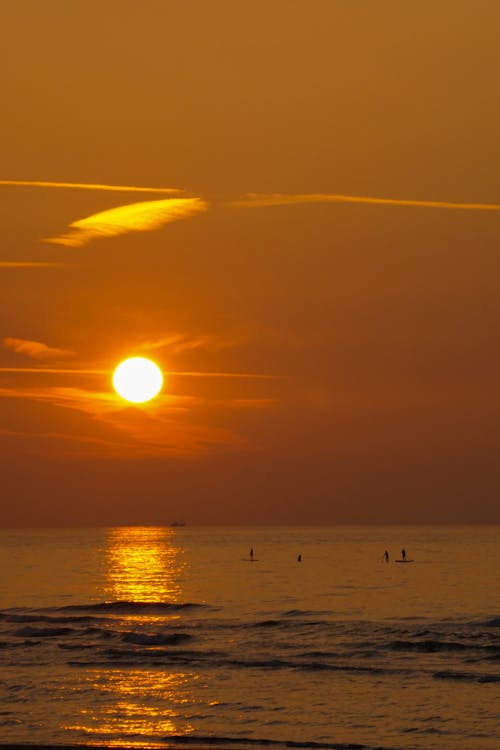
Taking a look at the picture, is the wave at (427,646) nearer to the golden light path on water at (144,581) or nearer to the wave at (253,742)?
the wave at (253,742)

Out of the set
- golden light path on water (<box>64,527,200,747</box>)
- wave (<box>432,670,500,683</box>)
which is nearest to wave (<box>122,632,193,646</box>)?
golden light path on water (<box>64,527,200,747</box>)

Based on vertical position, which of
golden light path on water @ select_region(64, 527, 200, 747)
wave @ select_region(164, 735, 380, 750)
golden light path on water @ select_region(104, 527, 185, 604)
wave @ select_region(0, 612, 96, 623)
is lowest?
wave @ select_region(164, 735, 380, 750)

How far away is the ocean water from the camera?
33688 mm

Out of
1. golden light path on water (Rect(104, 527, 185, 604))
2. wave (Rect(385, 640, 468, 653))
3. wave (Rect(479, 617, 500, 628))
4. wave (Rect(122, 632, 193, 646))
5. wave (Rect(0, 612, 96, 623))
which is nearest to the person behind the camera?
wave (Rect(385, 640, 468, 653))

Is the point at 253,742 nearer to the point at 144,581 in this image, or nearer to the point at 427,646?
the point at 427,646

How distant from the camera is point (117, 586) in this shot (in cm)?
11256

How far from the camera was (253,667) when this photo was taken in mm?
47188

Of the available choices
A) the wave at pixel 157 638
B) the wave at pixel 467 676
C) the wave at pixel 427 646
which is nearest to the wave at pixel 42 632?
the wave at pixel 157 638

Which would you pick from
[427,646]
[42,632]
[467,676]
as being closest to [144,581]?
[42,632]

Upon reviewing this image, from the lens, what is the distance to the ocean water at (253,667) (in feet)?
111

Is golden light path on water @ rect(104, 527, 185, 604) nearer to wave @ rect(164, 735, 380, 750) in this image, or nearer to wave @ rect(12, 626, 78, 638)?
wave @ rect(12, 626, 78, 638)

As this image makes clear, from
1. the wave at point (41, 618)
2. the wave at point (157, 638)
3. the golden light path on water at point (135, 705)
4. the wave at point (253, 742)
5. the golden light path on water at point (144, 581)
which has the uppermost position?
the golden light path on water at point (144, 581)

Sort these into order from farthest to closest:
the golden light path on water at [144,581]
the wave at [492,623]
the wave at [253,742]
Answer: the golden light path on water at [144,581] < the wave at [492,623] < the wave at [253,742]

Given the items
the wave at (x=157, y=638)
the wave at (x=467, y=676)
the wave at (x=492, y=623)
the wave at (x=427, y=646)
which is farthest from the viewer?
the wave at (x=492, y=623)
